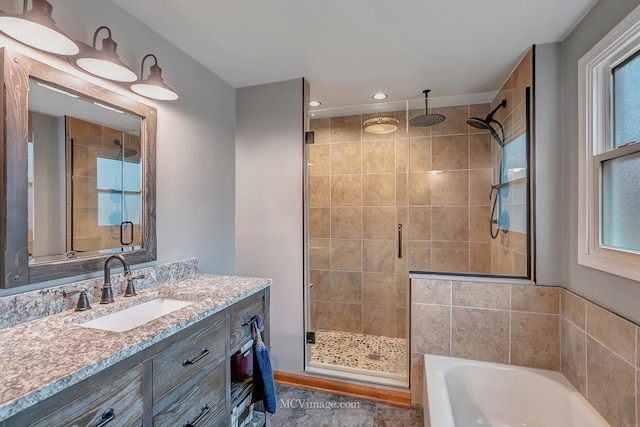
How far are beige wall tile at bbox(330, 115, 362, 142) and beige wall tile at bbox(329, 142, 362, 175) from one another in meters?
0.07

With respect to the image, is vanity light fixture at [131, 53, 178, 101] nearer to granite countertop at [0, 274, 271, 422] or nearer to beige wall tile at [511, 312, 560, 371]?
granite countertop at [0, 274, 271, 422]

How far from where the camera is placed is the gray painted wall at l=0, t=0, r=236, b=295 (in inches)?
56.1

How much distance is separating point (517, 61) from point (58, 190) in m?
2.86

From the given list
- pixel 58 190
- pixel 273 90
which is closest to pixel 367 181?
pixel 273 90

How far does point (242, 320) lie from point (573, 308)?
193 centimetres

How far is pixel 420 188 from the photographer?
257 cm

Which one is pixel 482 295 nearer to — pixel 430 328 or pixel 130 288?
pixel 430 328

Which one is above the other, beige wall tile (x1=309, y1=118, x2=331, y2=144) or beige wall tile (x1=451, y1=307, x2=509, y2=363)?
beige wall tile (x1=309, y1=118, x2=331, y2=144)

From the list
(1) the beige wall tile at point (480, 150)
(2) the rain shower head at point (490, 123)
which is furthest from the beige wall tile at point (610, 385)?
(2) the rain shower head at point (490, 123)

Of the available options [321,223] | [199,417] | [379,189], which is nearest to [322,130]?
[379,189]

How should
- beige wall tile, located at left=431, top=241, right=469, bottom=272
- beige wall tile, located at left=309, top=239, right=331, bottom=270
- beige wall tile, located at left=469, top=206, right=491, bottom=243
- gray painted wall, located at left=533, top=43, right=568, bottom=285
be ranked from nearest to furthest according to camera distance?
gray painted wall, located at left=533, top=43, right=568, bottom=285 → beige wall tile, located at left=431, top=241, right=469, bottom=272 → beige wall tile, located at left=469, top=206, right=491, bottom=243 → beige wall tile, located at left=309, top=239, right=331, bottom=270

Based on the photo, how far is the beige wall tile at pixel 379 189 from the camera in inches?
121

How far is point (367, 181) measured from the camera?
3.16m

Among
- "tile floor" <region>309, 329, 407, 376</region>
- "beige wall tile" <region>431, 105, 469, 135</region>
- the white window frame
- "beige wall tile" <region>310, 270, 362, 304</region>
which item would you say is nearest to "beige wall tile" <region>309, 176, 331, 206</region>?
"beige wall tile" <region>310, 270, 362, 304</region>
